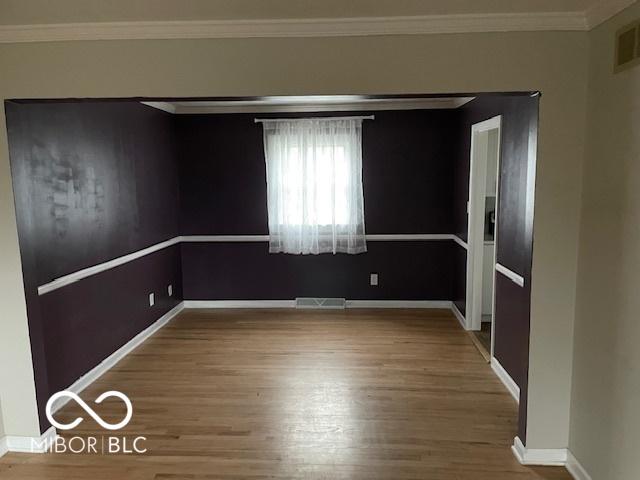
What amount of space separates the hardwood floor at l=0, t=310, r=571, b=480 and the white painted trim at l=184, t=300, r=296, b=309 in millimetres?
780

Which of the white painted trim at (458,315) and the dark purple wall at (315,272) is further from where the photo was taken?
the dark purple wall at (315,272)

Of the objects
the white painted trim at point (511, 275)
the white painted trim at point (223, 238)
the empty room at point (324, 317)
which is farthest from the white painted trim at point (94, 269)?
the white painted trim at point (511, 275)

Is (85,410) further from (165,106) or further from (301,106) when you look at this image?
(301,106)

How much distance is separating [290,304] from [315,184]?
57.7 inches

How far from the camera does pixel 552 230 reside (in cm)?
236

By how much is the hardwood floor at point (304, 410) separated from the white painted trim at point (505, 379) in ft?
0.18

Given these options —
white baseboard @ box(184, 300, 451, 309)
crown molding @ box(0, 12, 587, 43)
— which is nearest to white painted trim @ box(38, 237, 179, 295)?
white baseboard @ box(184, 300, 451, 309)

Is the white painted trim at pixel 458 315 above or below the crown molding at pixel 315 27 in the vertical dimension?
below

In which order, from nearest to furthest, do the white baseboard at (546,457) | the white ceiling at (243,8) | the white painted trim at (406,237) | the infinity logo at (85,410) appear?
the white ceiling at (243,8) < the white baseboard at (546,457) < the infinity logo at (85,410) < the white painted trim at (406,237)

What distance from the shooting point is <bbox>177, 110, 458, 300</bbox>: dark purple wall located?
5.24 m

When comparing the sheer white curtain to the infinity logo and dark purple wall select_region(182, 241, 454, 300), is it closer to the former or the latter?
dark purple wall select_region(182, 241, 454, 300)

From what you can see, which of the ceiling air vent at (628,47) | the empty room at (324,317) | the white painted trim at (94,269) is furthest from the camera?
the white painted trim at (94,269)

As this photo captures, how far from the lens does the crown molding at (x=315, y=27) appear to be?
2.21m

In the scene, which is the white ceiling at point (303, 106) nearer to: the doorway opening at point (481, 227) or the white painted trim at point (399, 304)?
the doorway opening at point (481, 227)
